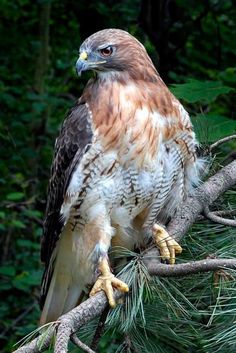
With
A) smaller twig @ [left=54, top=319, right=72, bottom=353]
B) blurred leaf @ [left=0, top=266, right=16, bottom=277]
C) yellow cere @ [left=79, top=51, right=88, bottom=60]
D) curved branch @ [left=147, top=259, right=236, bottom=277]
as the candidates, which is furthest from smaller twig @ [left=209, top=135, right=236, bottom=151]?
blurred leaf @ [left=0, top=266, right=16, bottom=277]

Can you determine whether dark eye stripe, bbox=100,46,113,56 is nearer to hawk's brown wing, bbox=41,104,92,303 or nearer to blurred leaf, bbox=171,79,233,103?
hawk's brown wing, bbox=41,104,92,303

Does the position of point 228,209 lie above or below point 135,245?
above

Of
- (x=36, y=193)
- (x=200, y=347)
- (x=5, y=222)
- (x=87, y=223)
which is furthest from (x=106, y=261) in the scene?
(x=36, y=193)

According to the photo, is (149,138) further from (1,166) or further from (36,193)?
(36,193)

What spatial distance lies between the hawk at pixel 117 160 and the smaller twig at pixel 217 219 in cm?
17

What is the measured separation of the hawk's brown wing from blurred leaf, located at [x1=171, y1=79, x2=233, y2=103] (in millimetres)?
555

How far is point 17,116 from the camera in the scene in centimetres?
594

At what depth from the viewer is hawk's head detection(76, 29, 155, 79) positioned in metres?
3.23

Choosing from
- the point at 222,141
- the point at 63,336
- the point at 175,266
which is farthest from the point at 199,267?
the point at 222,141

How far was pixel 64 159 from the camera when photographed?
A: 3316mm

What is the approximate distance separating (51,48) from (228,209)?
3.70 meters

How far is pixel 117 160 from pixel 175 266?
0.76 metres

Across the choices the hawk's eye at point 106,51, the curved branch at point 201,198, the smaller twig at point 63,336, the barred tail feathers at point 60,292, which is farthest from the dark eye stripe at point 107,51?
the smaller twig at point 63,336

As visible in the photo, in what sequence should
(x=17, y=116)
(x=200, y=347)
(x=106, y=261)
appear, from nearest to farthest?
1. (x=200, y=347)
2. (x=106, y=261)
3. (x=17, y=116)
